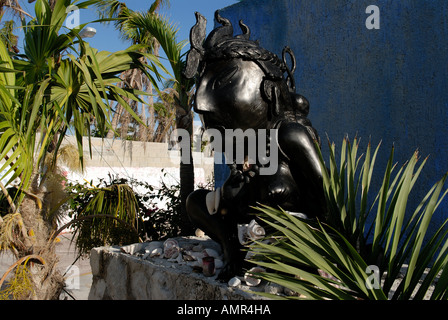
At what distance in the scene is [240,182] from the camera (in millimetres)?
2354

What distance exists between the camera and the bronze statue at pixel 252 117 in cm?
218

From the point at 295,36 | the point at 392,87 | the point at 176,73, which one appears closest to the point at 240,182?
the point at 392,87

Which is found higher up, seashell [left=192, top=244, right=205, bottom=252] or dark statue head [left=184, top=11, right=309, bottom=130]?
dark statue head [left=184, top=11, right=309, bottom=130]

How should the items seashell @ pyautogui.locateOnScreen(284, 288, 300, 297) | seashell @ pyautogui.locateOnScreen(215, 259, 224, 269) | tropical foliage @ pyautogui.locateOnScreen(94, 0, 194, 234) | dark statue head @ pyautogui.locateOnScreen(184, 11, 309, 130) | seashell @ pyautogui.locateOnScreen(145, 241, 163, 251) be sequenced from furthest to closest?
tropical foliage @ pyautogui.locateOnScreen(94, 0, 194, 234) → seashell @ pyautogui.locateOnScreen(145, 241, 163, 251) → seashell @ pyautogui.locateOnScreen(215, 259, 224, 269) → dark statue head @ pyautogui.locateOnScreen(184, 11, 309, 130) → seashell @ pyautogui.locateOnScreen(284, 288, 300, 297)

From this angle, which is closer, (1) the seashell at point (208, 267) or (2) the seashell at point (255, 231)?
(2) the seashell at point (255, 231)

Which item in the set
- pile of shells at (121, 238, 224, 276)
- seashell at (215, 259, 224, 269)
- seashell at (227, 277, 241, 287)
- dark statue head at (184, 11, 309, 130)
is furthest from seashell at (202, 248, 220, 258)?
dark statue head at (184, 11, 309, 130)

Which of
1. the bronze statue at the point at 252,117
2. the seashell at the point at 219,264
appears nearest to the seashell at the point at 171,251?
the seashell at the point at 219,264

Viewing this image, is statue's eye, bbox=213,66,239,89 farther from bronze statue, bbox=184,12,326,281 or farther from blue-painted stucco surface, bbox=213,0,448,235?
blue-painted stucco surface, bbox=213,0,448,235

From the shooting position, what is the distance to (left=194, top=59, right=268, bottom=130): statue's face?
2.18m

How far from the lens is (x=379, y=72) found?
3549 mm

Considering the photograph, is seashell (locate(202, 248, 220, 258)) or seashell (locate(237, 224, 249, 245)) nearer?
seashell (locate(237, 224, 249, 245))

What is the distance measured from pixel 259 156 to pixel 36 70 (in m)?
2.17

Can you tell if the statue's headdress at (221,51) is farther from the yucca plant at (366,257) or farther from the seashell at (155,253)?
the seashell at (155,253)

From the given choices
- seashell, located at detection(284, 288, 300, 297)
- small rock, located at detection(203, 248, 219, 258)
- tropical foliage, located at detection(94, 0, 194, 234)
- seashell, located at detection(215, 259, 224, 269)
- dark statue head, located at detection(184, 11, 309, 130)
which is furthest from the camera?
tropical foliage, located at detection(94, 0, 194, 234)
